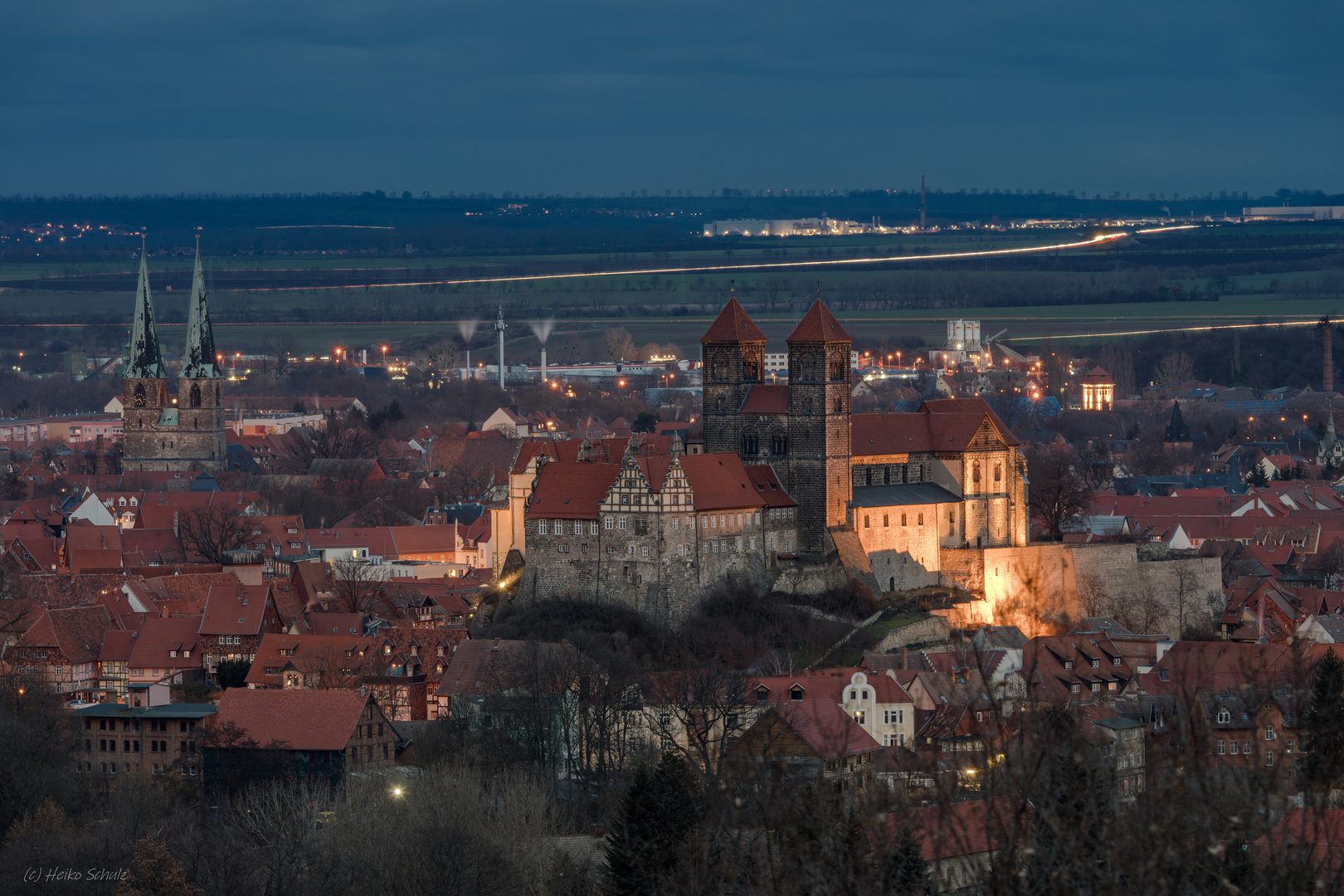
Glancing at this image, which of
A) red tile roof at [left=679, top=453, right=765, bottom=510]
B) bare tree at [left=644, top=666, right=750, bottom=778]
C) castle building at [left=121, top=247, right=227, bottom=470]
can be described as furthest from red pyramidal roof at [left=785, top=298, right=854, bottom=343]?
castle building at [left=121, top=247, right=227, bottom=470]

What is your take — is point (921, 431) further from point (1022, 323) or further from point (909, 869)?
point (1022, 323)

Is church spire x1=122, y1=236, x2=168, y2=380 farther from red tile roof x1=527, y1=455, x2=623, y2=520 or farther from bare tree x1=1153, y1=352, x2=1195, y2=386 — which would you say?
bare tree x1=1153, y1=352, x2=1195, y2=386

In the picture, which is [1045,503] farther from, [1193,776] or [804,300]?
[804,300]

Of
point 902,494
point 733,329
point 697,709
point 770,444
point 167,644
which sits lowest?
point 697,709

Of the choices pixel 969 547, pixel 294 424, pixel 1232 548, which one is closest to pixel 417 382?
pixel 294 424

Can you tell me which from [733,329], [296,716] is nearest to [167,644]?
[296,716]

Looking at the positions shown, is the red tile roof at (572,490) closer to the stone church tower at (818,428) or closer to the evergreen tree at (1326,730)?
the stone church tower at (818,428)
